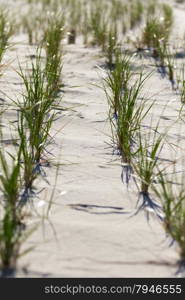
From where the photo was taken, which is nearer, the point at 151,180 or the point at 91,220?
the point at 91,220

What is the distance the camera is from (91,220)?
6.00 ft

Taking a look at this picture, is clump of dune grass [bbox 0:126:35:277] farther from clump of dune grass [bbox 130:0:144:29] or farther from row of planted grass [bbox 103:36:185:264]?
clump of dune grass [bbox 130:0:144:29]

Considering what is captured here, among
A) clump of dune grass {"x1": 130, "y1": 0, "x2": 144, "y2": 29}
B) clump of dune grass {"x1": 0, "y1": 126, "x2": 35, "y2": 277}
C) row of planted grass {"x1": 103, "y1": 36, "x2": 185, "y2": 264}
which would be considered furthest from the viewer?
clump of dune grass {"x1": 130, "y1": 0, "x2": 144, "y2": 29}

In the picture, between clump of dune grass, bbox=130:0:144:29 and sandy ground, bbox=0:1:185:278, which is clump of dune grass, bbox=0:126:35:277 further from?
clump of dune grass, bbox=130:0:144:29

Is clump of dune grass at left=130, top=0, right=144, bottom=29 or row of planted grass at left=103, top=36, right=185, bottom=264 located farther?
clump of dune grass at left=130, top=0, right=144, bottom=29

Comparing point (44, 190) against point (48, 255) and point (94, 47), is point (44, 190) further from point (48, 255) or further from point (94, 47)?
point (94, 47)

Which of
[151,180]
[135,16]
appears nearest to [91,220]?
[151,180]

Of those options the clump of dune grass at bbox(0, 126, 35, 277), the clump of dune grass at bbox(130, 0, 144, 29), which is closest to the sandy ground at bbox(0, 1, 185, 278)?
the clump of dune grass at bbox(0, 126, 35, 277)

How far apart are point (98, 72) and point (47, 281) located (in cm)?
250

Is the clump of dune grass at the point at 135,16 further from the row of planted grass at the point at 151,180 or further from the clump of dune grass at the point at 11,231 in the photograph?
the clump of dune grass at the point at 11,231

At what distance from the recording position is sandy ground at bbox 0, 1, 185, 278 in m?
1.59

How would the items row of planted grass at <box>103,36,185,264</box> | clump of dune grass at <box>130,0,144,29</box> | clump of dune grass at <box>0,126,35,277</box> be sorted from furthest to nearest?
clump of dune grass at <box>130,0,144,29</box>
row of planted grass at <box>103,36,185,264</box>
clump of dune grass at <box>0,126,35,277</box>

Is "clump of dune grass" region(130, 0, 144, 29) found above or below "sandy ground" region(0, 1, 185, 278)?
above

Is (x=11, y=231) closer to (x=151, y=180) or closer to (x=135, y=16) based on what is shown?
(x=151, y=180)
